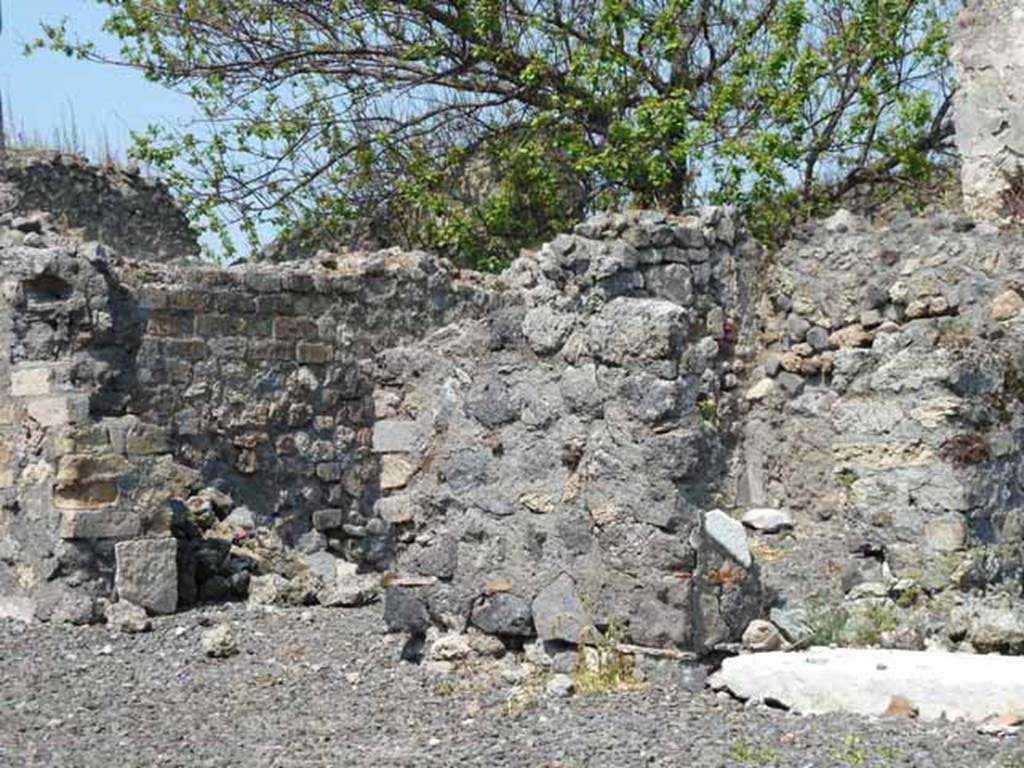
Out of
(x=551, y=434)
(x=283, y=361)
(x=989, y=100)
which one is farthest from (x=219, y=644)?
(x=989, y=100)

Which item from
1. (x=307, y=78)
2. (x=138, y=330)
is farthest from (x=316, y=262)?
(x=307, y=78)

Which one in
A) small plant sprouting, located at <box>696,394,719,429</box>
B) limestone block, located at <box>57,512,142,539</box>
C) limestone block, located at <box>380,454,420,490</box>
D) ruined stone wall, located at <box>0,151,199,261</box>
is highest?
ruined stone wall, located at <box>0,151,199,261</box>

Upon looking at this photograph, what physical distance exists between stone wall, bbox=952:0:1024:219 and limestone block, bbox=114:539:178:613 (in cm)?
667

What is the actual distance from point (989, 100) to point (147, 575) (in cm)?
747

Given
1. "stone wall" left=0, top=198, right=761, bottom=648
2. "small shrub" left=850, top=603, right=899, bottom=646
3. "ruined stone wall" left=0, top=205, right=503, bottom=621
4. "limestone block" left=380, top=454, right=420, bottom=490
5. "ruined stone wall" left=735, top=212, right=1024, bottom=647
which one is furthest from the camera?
"ruined stone wall" left=0, top=205, right=503, bottom=621

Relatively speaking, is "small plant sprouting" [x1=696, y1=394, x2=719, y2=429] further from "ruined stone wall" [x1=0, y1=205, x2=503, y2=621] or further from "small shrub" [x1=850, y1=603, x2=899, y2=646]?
"small shrub" [x1=850, y1=603, x2=899, y2=646]

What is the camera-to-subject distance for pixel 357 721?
19.5 ft

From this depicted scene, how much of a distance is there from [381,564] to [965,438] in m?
4.04

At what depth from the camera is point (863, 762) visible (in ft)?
16.0

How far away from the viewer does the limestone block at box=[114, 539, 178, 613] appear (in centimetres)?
817

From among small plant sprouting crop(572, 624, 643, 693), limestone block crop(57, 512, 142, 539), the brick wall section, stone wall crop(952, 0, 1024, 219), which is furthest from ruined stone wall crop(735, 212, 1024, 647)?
limestone block crop(57, 512, 142, 539)

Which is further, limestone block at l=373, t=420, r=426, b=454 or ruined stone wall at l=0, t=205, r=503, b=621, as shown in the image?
ruined stone wall at l=0, t=205, r=503, b=621

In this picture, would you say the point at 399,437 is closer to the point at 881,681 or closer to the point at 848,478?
the point at 881,681

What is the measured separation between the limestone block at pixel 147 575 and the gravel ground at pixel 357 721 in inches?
24.8
